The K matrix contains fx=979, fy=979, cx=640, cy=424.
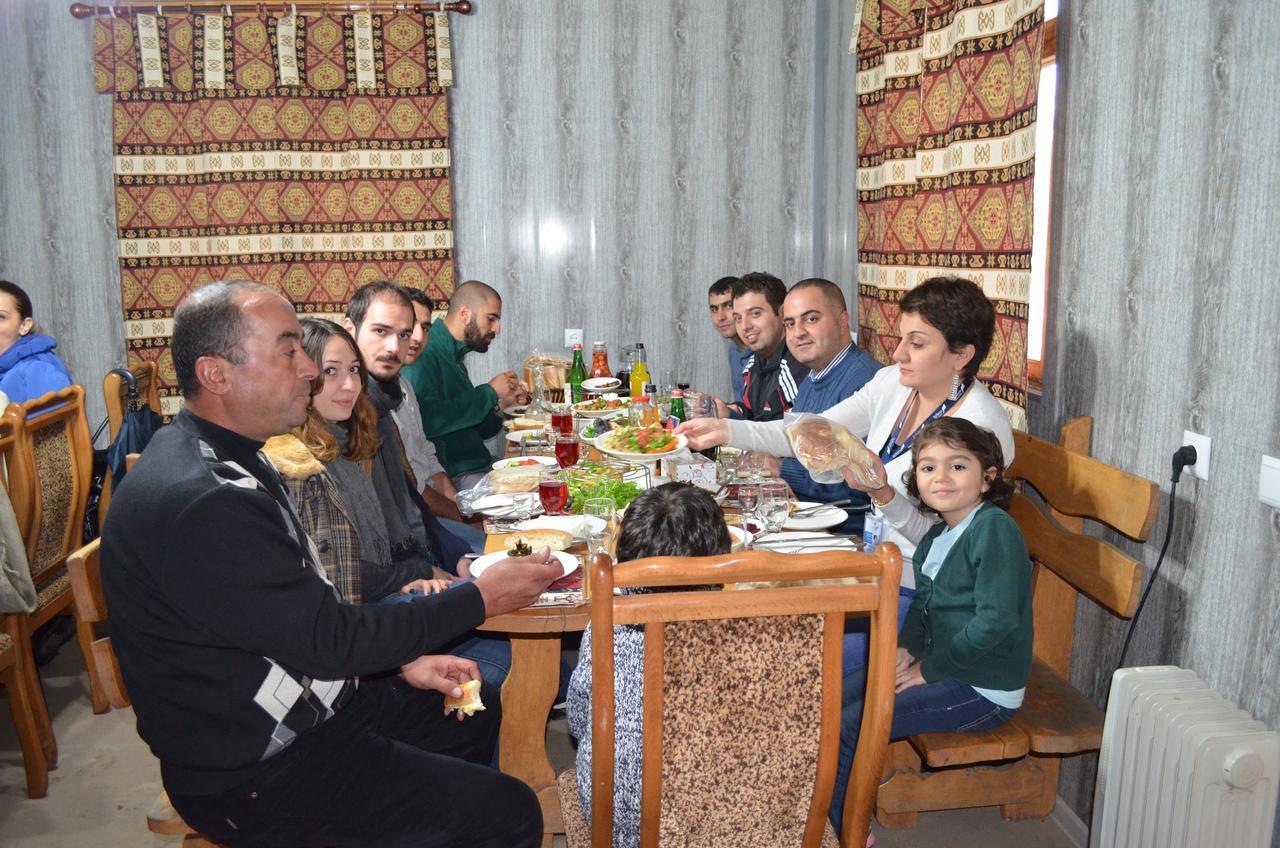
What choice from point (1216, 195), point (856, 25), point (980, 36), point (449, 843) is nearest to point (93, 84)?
point (856, 25)

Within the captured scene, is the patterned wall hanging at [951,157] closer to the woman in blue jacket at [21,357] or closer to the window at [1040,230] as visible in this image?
the window at [1040,230]

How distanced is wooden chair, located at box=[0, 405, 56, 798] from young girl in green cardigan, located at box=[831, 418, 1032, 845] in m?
2.10

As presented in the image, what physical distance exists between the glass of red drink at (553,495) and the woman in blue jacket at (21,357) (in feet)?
8.55

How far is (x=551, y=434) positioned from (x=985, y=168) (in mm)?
1650

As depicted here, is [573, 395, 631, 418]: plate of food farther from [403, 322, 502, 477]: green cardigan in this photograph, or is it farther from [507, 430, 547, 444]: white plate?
[403, 322, 502, 477]: green cardigan

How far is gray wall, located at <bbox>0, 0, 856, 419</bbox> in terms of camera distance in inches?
189

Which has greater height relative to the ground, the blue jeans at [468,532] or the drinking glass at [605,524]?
the drinking glass at [605,524]

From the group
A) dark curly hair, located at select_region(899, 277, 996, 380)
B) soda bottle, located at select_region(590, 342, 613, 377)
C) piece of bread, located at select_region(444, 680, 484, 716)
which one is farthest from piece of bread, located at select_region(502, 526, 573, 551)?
soda bottle, located at select_region(590, 342, 613, 377)

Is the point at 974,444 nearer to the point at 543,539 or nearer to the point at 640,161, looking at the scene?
the point at 543,539

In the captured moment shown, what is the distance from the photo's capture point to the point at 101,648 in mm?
1671

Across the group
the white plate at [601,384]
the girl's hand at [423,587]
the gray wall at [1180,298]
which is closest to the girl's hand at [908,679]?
the gray wall at [1180,298]

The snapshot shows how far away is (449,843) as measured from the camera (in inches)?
64.4

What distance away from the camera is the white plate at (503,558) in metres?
1.95

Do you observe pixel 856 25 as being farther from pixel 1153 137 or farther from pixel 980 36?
pixel 1153 137
